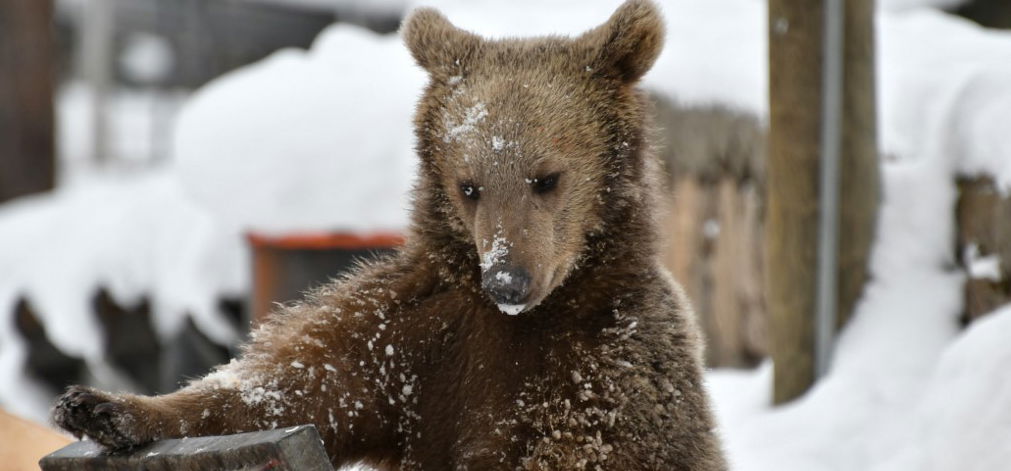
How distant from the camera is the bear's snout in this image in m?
2.44

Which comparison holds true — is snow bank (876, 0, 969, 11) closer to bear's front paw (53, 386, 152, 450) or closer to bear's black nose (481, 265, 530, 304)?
bear's black nose (481, 265, 530, 304)

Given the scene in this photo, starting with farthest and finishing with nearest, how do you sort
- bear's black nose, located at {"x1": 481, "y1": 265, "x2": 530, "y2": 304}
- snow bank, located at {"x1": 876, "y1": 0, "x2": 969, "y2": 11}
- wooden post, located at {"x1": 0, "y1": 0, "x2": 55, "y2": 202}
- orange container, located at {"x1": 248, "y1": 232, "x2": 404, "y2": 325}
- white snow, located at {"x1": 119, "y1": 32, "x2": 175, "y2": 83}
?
white snow, located at {"x1": 119, "y1": 32, "x2": 175, "y2": 83}, wooden post, located at {"x1": 0, "y1": 0, "x2": 55, "y2": 202}, snow bank, located at {"x1": 876, "y1": 0, "x2": 969, "y2": 11}, orange container, located at {"x1": 248, "y1": 232, "x2": 404, "y2": 325}, bear's black nose, located at {"x1": 481, "y1": 265, "x2": 530, "y2": 304}

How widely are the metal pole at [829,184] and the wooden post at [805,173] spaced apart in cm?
3

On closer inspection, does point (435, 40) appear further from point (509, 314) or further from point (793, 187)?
point (793, 187)

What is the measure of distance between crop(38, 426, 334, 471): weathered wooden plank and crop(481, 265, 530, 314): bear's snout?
1.61 ft

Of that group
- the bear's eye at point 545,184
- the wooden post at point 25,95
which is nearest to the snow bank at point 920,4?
the wooden post at point 25,95

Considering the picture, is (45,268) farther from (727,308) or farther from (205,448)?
(205,448)

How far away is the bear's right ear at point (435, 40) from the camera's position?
289 cm

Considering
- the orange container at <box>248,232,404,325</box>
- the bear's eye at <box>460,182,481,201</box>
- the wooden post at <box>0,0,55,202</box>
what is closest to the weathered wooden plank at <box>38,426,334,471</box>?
the bear's eye at <box>460,182,481,201</box>

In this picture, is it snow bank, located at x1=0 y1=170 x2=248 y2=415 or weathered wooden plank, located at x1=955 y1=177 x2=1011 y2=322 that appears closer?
weathered wooden plank, located at x1=955 y1=177 x2=1011 y2=322

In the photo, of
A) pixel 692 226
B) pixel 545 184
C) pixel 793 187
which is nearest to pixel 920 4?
pixel 692 226

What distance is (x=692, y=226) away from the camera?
6395 millimetres

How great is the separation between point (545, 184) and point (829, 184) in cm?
226

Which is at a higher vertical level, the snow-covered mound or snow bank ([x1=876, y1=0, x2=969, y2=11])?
snow bank ([x1=876, y1=0, x2=969, y2=11])
